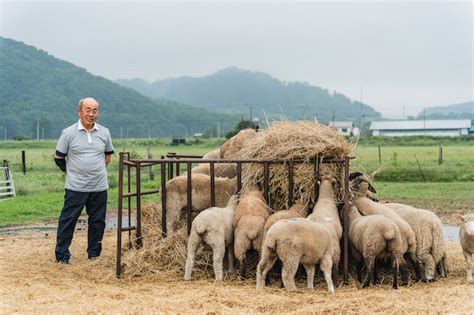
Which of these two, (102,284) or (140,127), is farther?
(140,127)

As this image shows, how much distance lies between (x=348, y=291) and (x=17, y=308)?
13.4ft

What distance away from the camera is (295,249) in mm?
7801

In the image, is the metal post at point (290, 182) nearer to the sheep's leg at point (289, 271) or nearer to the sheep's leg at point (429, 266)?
the sheep's leg at point (289, 271)

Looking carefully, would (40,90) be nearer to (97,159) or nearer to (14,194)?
(14,194)

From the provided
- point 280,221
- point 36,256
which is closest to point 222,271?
point 280,221

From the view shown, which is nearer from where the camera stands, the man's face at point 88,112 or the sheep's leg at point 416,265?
the sheep's leg at point 416,265

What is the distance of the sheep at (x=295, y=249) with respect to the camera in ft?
25.7

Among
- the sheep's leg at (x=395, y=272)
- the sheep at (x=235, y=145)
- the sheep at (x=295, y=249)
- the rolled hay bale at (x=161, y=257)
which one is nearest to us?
the sheep at (x=295, y=249)

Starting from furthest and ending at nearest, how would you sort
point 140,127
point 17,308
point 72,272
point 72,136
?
point 140,127 → point 72,136 → point 72,272 → point 17,308

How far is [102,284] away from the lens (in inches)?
338

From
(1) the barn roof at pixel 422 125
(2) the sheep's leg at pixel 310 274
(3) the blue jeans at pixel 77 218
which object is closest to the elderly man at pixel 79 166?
(3) the blue jeans at pixel 77 218

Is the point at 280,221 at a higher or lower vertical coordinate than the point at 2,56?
lower

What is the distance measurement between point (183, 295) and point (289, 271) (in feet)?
4.49

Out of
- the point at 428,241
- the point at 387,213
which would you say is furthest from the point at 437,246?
the point at 387,213
